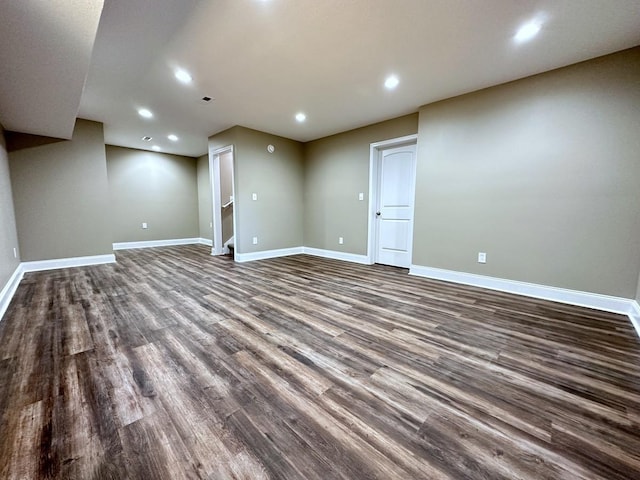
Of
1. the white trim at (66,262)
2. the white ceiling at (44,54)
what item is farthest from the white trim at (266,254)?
the white ceiling at (44,54)

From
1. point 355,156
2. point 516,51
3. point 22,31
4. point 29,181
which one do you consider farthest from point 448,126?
point 29,181

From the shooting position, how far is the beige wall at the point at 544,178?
250cm

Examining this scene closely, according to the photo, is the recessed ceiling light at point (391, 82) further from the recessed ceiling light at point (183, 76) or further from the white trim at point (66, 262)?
the white trim at point (66, 262)

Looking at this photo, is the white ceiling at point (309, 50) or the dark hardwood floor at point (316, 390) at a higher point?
the white ceiling at point (309, 50)

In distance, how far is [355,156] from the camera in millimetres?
4914

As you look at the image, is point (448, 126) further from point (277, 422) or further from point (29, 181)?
point (29, 181)

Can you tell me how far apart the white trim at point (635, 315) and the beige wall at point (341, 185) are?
322 centimetres

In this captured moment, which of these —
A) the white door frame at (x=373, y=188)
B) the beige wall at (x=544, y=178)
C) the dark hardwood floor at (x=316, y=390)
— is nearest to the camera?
the dark hardwood floor at (x=316, y=390)

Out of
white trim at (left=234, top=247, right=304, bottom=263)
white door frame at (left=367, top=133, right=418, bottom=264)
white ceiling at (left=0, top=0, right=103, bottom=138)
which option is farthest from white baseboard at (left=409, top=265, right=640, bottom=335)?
white ceiling at (left=0, top=0, right=103, bottom=138)

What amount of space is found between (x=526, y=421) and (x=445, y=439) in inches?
17.8

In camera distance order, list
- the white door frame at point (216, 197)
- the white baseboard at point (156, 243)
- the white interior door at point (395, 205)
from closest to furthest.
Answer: the white interior door at point (395, 205), the white door frame at point (216, 197), the white baseboard at point (156, 243)

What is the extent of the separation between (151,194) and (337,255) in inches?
204

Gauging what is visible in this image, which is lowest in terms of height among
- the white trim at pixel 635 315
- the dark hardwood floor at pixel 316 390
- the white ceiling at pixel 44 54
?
the dark hardwood floor at pixel 316 390

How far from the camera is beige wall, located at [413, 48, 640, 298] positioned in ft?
8.19
